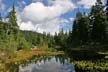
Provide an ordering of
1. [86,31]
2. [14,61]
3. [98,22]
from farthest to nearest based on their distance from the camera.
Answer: [86,31], [98,22], [14,61]

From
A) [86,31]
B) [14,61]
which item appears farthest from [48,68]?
[86,31]

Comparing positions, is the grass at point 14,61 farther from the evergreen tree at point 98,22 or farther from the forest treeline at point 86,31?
the evergreen tree at point 98,22

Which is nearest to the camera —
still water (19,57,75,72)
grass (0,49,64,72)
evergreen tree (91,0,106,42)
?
still water (19,57,75,72)

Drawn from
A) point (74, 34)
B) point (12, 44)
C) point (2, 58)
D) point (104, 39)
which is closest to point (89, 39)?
point (104, 39)

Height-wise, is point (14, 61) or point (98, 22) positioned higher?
point (98, 22)

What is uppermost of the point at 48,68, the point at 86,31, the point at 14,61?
the point at 86,31

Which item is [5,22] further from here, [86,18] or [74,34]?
[74,34]

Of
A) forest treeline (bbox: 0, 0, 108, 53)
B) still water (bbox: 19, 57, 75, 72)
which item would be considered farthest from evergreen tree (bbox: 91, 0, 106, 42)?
still water (bbox: 19, 57, 75, 72)

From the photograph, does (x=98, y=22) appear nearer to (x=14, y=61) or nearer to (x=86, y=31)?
(x=86, y=31)

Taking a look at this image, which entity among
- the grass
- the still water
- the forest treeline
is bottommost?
the still water

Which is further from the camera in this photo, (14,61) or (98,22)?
(98,22)

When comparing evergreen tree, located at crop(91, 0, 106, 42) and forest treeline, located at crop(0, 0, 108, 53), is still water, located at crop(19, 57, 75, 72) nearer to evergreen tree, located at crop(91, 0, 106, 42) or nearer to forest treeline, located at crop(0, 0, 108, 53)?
forest treeline, located at crop(0, 0, 108, 53)

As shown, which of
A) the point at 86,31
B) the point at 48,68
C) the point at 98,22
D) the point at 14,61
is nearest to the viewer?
the point at 48,68

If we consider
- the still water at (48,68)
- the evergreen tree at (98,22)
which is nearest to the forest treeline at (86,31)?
the evergreen tree at (98,22)
